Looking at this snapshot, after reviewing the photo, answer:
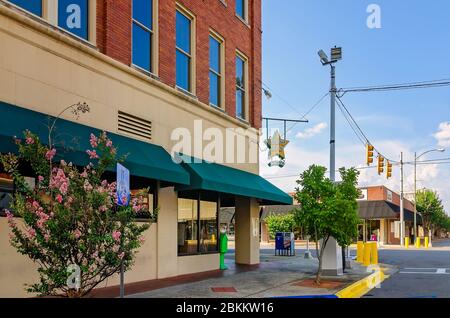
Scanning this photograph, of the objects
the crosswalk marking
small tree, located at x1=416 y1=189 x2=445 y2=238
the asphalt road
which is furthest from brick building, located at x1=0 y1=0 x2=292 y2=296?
small tree, located at x1=416 y1=189 x2=445 y2=238

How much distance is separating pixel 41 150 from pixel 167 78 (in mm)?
9564

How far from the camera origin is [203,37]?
1862 cm

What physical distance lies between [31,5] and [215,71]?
9.38 m

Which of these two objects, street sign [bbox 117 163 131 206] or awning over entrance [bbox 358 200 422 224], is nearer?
street sign [bbox 117 163 131 206]

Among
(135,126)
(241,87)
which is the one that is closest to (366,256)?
(241,87)

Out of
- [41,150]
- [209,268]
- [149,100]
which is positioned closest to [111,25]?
[149,100]

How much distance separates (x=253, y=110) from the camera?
22750mm

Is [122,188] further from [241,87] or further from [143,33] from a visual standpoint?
[241,87]

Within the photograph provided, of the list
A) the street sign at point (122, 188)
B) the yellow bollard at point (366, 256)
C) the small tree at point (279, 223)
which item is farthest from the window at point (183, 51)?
the small tree at point (279, 223)

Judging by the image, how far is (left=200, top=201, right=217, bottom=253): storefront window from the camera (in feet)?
59.0

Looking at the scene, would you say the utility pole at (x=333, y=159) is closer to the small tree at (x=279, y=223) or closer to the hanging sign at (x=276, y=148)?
the hanging sign at (x=276, y=148)

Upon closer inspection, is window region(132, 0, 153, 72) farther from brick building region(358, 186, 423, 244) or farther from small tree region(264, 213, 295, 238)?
brick building region(358, 186, 423, 244)

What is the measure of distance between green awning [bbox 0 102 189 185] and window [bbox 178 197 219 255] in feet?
7.81

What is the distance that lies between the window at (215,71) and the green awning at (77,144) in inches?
204
